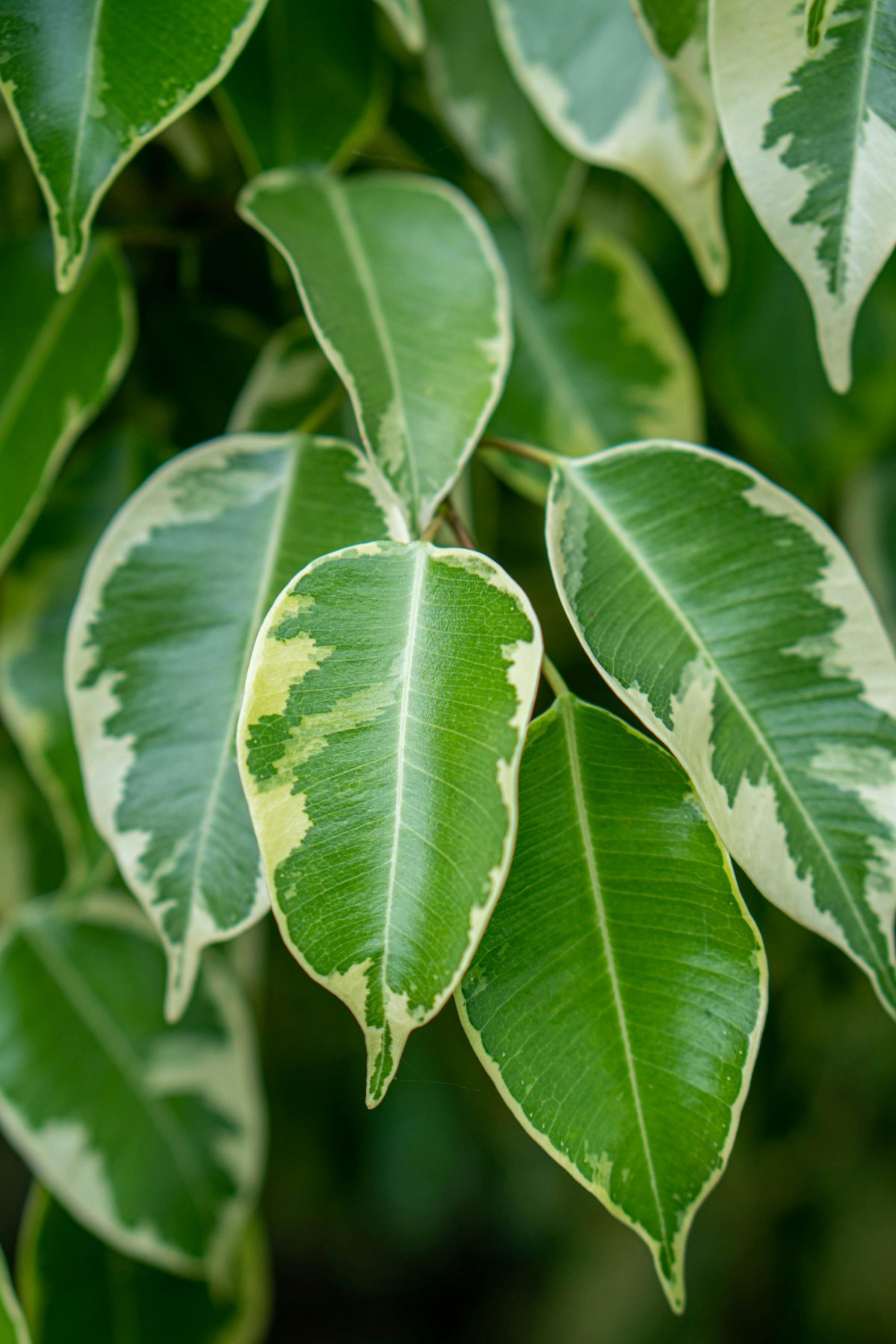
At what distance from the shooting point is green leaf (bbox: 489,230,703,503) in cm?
53

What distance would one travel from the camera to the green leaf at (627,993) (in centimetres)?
30

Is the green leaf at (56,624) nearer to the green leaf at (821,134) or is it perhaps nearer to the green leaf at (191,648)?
the green leaf at (191,648)

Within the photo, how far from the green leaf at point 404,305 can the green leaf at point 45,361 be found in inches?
3.7

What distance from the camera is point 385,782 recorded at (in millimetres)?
292

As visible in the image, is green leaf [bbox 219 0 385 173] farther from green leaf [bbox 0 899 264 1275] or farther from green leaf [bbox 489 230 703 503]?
green leaf [bbox 0 899 264 1275]

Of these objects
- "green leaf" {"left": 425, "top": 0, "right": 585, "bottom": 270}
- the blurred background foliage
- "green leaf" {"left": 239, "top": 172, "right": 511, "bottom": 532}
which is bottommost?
the blurred background foliage

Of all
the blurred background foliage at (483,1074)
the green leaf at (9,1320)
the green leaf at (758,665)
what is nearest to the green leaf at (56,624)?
the blurred background foliage at (483,1074)

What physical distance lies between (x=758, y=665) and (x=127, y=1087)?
1.40ft

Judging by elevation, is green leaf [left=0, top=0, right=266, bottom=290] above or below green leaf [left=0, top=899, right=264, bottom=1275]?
above

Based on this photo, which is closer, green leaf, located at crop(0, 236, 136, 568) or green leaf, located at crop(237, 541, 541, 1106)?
green leaf, located at crop(237, 541, 541, 1106)

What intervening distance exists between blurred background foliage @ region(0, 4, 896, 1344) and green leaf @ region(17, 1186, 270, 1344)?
0.56 feet

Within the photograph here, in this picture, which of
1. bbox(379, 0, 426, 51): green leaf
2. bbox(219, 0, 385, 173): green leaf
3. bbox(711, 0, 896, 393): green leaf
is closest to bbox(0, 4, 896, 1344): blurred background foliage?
bbox(219, 0, 385, 173): green leaf

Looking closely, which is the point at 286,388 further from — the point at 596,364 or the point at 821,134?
the point at 821,134

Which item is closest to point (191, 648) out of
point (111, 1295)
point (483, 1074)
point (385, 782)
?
point (385, 782)
